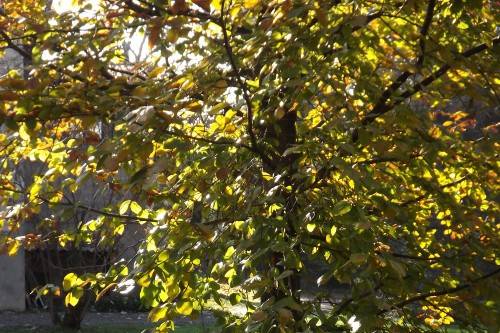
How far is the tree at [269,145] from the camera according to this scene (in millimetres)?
2846

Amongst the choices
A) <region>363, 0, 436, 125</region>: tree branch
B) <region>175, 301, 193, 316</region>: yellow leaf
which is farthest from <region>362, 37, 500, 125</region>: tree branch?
<region>175, 301, 193, 316</region>: yellow leaf

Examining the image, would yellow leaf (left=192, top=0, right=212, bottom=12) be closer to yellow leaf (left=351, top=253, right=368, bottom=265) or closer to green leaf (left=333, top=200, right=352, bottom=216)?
green leaf (left=333, top=200, right=352, bottom=216)

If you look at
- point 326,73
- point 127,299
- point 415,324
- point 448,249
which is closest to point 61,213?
point 326,73

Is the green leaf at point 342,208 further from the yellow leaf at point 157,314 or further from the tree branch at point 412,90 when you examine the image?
the yellow leaf at point 157,314

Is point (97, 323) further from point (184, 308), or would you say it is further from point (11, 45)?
point (184, 308)

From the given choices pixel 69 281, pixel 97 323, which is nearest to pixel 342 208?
pixel 69 281

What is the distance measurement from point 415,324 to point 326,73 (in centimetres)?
Answer: 136

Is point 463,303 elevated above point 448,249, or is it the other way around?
point 448,249

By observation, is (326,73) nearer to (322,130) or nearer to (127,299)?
(322,130)

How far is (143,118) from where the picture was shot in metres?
2.42

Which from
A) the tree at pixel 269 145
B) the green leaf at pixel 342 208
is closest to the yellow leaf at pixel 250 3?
the tree at pixel 269 145

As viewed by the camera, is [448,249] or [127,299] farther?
[127,299]

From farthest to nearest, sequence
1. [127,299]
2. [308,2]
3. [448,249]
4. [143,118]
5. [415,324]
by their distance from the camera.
→ 1. [127,299]
2. [448,249]
3. [415,324]
4. [308,2]
5. [143,118]

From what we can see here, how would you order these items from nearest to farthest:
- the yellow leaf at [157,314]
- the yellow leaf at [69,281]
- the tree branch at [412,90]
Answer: the yellow leaf at [157,314] < the tree branch at [412,90] < the yellow leaf at [69,281]
